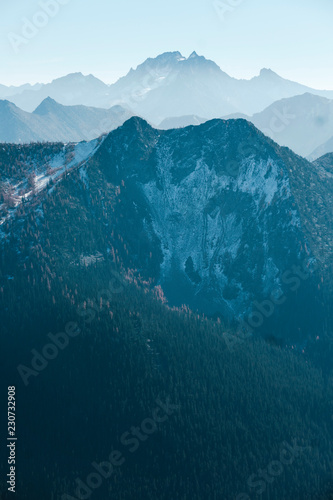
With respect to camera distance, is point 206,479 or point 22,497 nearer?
point 22,497

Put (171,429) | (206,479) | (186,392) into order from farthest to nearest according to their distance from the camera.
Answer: (186,392) → (171,429) → (206,479)

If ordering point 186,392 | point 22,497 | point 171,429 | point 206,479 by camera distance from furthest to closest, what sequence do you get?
point 186,392, point 171,429, point 206,479, point 22,497

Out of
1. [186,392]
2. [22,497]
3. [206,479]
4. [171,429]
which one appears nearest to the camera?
[22,497]

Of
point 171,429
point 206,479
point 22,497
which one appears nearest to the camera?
point 22,497

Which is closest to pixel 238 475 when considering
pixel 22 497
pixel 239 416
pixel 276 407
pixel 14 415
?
pixel 239 416

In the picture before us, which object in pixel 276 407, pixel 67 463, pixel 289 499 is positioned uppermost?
pixel 276 407

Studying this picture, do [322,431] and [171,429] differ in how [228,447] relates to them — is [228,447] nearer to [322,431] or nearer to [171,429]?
[171,429]

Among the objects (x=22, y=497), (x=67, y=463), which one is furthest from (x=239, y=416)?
(x=22, y=497)

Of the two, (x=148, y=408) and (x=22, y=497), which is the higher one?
(x=148, y=408)

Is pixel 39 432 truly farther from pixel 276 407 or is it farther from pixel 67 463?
pixel 276 407
